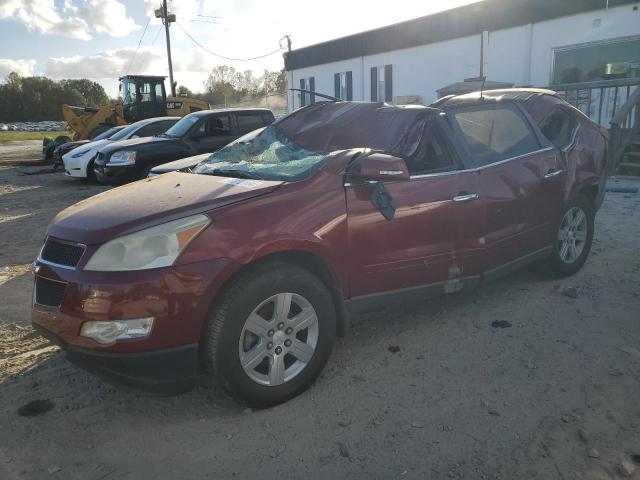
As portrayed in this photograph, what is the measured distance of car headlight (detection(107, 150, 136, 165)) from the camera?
10062 millimetres

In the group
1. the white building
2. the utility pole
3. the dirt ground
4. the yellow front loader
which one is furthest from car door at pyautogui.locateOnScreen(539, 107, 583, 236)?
the utility pole

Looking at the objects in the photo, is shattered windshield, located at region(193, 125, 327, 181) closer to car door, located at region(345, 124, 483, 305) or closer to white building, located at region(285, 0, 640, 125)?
car door, located at region(345, 124, 483, 305)

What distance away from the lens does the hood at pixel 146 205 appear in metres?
2.69

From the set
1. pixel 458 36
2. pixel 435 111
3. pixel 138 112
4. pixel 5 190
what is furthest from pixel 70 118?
pixel 435 111

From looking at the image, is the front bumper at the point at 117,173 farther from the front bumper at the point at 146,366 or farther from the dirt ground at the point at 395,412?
the front bumper at the point at 146,366

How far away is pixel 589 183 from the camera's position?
487cm

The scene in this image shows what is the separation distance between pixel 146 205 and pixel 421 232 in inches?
68.0

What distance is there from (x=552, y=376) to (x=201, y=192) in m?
2.37

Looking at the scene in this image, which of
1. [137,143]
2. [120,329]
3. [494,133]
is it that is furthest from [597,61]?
[120,329]

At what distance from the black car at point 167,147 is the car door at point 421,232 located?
7235mm

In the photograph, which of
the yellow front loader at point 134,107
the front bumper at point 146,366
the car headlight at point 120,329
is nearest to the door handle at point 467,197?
the front bumper at point 146,366

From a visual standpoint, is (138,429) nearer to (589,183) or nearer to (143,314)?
(143,314)

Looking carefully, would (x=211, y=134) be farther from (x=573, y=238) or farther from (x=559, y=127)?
(x=573, y=238)

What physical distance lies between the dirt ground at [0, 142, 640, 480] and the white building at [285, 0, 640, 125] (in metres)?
9.37
